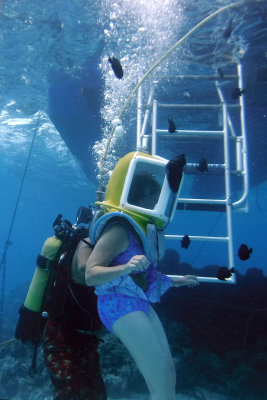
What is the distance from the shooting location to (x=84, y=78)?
394 inches

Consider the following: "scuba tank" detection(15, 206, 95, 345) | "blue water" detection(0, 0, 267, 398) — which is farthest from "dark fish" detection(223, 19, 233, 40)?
"scuba tank" detection(15, 206, 95, 345)

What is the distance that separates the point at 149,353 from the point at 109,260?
0.79 m

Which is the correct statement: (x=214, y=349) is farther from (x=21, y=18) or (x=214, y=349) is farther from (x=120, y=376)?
(x=21, y=18)

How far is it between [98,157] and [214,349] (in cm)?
1177

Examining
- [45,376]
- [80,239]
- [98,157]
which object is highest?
[98,157]

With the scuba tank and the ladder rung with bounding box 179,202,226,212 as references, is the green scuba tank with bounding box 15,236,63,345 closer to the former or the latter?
the scuba tank

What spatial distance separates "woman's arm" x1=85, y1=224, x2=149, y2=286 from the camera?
2035 mm

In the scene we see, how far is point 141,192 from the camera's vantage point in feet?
8.66

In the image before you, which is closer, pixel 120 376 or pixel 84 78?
pixel 120 376

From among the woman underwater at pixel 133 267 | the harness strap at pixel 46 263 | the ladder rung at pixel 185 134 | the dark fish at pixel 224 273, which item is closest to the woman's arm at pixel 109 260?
the woman underwater at pixel 133 267

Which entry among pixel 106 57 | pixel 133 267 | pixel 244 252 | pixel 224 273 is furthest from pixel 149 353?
pixel 106 57

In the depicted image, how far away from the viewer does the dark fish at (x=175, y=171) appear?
2.28m

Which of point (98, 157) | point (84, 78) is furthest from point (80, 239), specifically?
point (98, 157)

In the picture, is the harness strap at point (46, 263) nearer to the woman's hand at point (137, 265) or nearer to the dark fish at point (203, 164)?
the woman's hand at point (137, 265)
